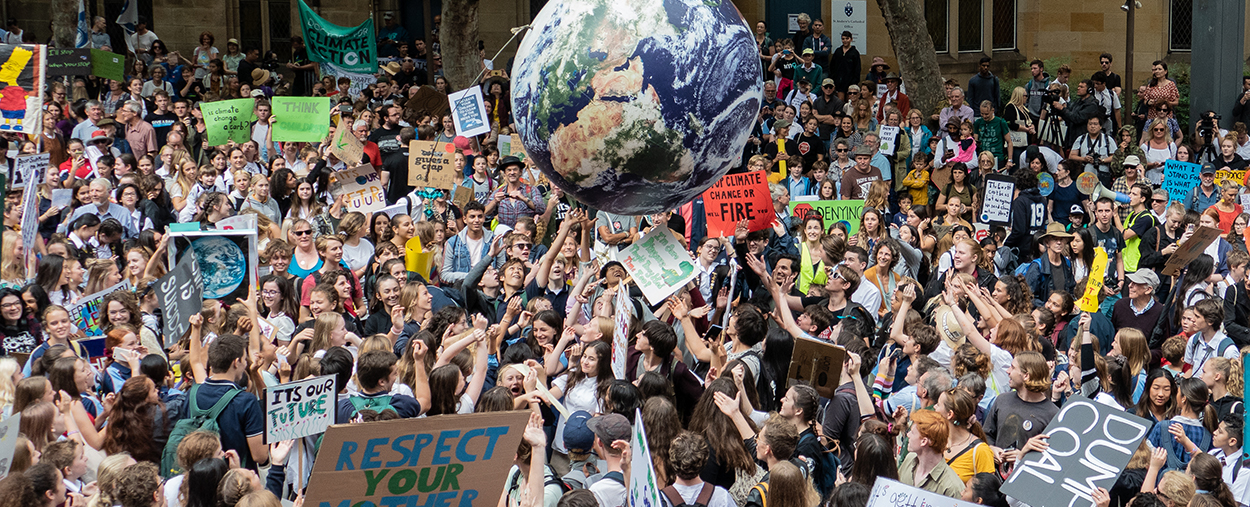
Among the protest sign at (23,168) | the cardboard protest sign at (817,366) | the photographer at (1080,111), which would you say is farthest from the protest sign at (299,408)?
the photographer at (1080,111)

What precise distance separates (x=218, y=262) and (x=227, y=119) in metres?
6.41

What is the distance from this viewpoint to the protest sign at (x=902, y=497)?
5.02m

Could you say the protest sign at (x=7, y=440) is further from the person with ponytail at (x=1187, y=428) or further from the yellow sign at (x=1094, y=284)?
the yellow sign at (x=1094, y=284)

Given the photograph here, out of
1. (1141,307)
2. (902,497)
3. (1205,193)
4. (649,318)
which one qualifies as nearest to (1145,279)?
(1141,307)

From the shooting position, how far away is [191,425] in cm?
617

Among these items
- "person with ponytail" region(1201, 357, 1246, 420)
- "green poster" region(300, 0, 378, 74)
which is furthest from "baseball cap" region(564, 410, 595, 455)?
"green poster" region(300, 0, 378, 74)

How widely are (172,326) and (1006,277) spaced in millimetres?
5681

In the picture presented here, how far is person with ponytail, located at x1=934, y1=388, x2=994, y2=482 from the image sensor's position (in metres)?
6.24

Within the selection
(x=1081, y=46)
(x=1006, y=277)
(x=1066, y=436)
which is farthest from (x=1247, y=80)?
(x=1066, y=436)

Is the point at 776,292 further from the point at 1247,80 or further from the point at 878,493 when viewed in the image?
the point at 1247,80

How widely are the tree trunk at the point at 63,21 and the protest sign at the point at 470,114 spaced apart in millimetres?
9479

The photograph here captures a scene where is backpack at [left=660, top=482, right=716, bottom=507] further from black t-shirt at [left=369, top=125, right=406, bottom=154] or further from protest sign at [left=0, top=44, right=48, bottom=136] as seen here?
black t-shirt at [left=369, top=125, right=406, bottom=154]

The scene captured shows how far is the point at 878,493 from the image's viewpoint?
5.17m

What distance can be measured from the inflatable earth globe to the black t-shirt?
9808 millimetres
